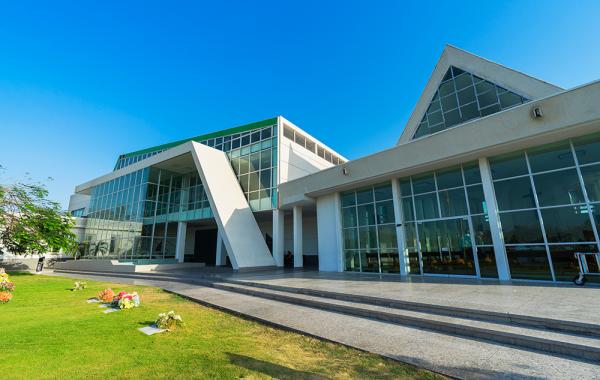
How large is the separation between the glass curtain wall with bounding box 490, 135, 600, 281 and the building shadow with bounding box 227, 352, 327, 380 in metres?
10.9

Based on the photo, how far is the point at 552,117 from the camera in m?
9.46

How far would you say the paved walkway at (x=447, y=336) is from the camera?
3.89 m

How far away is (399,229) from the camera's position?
46.4 ft

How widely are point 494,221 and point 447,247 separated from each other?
7.80 feet

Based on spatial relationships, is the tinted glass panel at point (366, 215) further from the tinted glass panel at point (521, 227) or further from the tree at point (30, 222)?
the tree at point (30, 222)

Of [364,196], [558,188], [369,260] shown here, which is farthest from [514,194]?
[369,260]

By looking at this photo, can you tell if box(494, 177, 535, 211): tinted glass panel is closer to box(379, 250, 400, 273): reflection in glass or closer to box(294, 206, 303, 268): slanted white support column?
box(379, 250, 400, 273): reflection in glass

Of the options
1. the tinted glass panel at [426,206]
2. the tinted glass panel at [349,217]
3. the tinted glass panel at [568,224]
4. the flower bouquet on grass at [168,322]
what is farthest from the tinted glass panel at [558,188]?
the flower bouquet on grass at [168,322]

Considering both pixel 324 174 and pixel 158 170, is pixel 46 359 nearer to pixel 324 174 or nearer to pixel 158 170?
pixel 324 174

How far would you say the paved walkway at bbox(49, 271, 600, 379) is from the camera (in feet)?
12.8

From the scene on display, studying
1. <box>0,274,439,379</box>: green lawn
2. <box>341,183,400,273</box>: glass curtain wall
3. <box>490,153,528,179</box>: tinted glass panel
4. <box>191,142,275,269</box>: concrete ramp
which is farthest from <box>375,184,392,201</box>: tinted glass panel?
<box>0,274,439,379</box>: green lawn

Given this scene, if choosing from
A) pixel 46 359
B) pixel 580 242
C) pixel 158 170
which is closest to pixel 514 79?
pixel 580 242

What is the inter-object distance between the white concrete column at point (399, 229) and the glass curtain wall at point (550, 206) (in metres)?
4.41

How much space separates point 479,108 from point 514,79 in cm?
216
